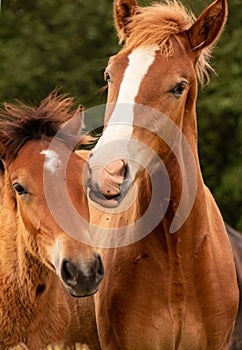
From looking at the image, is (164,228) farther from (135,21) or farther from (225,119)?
(225,119)

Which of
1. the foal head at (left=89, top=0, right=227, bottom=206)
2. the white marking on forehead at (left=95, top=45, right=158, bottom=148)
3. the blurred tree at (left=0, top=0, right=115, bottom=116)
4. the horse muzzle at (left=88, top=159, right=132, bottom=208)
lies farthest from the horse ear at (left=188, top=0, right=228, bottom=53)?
the blurred tree at (left=0, top=0, right=115, bottom=116)

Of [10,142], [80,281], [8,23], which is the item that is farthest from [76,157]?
[8,23]

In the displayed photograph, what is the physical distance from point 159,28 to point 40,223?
126 cm

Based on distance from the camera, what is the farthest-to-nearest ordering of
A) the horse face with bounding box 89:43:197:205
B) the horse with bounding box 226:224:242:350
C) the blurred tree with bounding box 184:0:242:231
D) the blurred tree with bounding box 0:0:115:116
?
the blurred tree with bounding box 0:0:115:116 → the blurred tree with bounding box 184:0:242:231 → the horse with bounding box 226:224:242:350 → the horse face with bounding box 89:43:197:205

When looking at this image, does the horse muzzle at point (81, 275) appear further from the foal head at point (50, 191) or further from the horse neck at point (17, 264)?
the horse neck at point (17, 264)

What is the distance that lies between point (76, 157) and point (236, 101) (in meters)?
5.47

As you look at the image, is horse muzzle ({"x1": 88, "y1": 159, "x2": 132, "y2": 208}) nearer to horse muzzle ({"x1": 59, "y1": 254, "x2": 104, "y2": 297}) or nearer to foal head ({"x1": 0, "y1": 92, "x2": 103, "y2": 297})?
foal head ({"x1": 0, "y1": 92, "x2": 103, "y2": 297})

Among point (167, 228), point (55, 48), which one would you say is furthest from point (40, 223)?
point (55, 48)

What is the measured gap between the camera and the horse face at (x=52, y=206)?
17.6 ft

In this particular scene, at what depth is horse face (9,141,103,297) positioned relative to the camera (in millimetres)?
5371

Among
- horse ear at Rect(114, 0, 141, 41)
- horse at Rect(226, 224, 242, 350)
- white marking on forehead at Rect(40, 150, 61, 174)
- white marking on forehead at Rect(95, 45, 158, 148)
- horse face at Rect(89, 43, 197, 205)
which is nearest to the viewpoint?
horse face at Rect(89, 43, 197, 205)

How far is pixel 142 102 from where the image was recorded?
5559mm

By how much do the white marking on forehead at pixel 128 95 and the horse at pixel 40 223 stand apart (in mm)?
341

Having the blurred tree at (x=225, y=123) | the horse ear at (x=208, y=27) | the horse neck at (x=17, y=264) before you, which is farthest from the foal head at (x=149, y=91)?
the blurred tree at (x=225, y=123)
